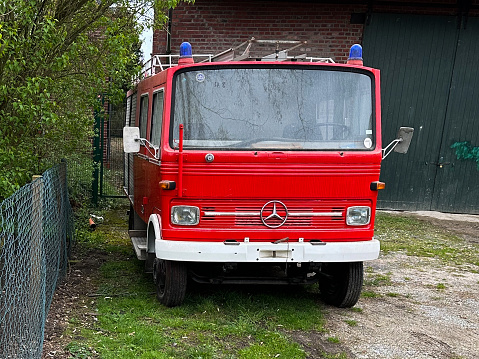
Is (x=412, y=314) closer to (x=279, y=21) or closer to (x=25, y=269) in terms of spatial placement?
(x=25, y=269)

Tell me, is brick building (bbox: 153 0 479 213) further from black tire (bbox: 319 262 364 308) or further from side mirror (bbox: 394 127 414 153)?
black tire (bbox: 319 262 364 308)

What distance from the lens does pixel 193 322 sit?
4.84 meters

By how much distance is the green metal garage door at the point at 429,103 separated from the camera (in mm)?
10922

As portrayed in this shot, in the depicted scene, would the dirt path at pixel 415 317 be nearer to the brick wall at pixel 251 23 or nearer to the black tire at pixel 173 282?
the black tire at pixel 173 282

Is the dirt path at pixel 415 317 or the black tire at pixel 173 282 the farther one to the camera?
the black tire at pixel 173 282

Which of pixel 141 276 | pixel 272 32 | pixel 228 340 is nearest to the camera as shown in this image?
pixel 228 340

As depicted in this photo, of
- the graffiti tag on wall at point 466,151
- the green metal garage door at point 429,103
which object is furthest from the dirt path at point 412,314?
the graffiti tag on wall at point 466,151

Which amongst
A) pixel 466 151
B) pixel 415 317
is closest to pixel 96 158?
pixel 415 317

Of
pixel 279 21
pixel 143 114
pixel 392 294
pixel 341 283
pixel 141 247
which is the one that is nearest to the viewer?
pixel 341 283

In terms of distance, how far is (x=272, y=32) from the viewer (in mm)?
10680

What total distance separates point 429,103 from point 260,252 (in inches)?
301

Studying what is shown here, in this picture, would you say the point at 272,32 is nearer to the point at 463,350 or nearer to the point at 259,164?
the point at 259,164

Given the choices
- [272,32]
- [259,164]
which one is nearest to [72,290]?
[259,164]

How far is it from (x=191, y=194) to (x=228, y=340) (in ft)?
4.11
